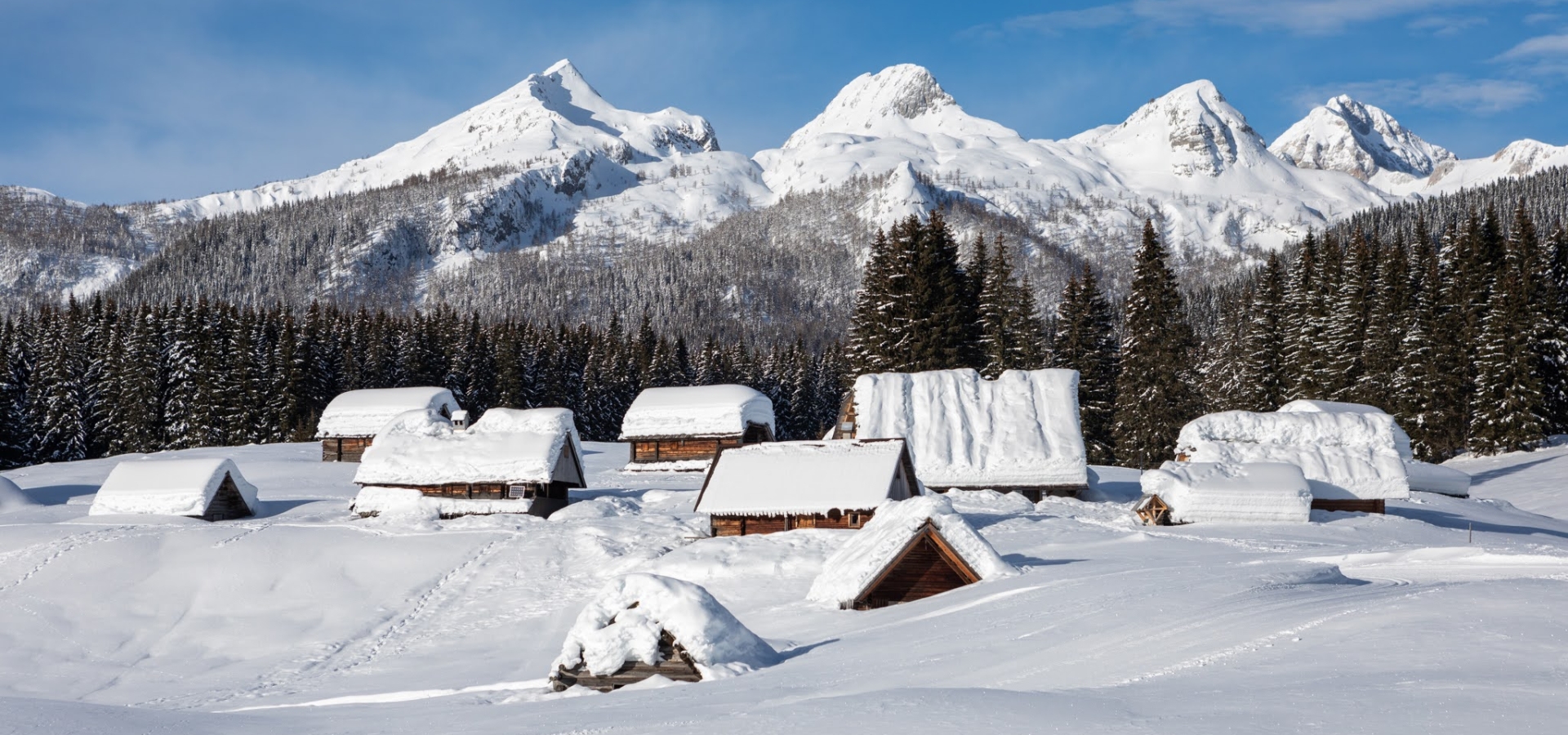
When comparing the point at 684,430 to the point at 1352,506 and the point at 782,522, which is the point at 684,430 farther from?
the point at 1352,506

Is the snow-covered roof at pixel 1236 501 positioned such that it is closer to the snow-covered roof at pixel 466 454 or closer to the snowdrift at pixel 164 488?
the snow-covered roof at pixel 466 454

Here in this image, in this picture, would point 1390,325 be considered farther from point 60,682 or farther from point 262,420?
point 262,420

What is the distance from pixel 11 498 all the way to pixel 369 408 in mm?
18358

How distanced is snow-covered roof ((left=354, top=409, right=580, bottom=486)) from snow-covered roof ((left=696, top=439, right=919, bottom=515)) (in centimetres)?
749

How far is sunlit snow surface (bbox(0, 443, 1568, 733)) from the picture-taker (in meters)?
10.1

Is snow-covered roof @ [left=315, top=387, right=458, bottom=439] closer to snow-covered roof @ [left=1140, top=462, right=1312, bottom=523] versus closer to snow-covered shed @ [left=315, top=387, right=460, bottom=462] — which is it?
snow-covered shed @ [left=315, top=387, right=460, bottom=462]

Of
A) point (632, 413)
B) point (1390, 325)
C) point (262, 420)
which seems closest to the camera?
point (632, 413)

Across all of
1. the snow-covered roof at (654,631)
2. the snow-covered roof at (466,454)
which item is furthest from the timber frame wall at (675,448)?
the snow-covered roof at (654,631)

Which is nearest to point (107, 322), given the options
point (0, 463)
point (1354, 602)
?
point (0, 463)

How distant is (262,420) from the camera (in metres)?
73.4

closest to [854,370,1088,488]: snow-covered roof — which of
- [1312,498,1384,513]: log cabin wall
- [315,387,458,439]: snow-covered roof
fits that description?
[1312,498,1384,513]: log cabin wall

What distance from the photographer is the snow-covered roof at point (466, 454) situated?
3825 centimetres

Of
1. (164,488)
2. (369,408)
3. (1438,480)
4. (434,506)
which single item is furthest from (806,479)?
(369,408)

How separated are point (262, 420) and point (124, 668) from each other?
53.5m
